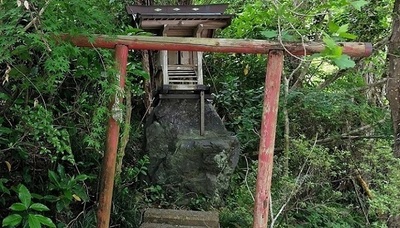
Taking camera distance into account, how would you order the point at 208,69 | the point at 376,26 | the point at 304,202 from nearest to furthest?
the point at 304,202 < the point at 376,26 < the point at 208,69

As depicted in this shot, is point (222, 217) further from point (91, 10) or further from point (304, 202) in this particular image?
point (91, 10)

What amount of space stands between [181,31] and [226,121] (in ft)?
6.80

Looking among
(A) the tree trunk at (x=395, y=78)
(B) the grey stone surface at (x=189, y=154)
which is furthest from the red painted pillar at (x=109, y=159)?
(A) the tree trunk at (x=395, y=78)

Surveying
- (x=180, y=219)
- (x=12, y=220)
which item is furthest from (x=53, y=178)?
(x=180, y=219)

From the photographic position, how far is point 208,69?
6785 millimetres

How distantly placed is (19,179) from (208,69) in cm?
424

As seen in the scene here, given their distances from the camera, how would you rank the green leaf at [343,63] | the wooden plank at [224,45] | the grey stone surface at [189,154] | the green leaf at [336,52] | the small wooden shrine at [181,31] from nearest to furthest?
the green leaf at [336,52] → the green leaf at [343,63] → the wooden plank at [224,45] → the small wooden shrine at [181,31] → the grey stone surface at [189,154]

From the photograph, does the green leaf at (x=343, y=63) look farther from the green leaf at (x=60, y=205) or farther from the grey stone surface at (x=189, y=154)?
the grey stone surface at (x=189, y=154)

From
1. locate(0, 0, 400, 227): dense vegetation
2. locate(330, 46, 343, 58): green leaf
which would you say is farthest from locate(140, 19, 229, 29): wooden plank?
locate(330, 46, 343, 58): green leaf

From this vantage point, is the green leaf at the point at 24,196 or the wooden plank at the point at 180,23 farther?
the wooden plank at the point at 180,23

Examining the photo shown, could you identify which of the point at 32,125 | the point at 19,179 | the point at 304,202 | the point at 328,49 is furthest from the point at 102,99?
the point at 304,202

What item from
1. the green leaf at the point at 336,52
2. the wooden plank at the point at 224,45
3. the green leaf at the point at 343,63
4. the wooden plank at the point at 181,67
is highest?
the wooden plank at the point at 224,45

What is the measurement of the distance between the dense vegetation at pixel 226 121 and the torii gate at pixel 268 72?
0.40ft

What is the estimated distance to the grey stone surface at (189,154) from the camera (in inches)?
181
